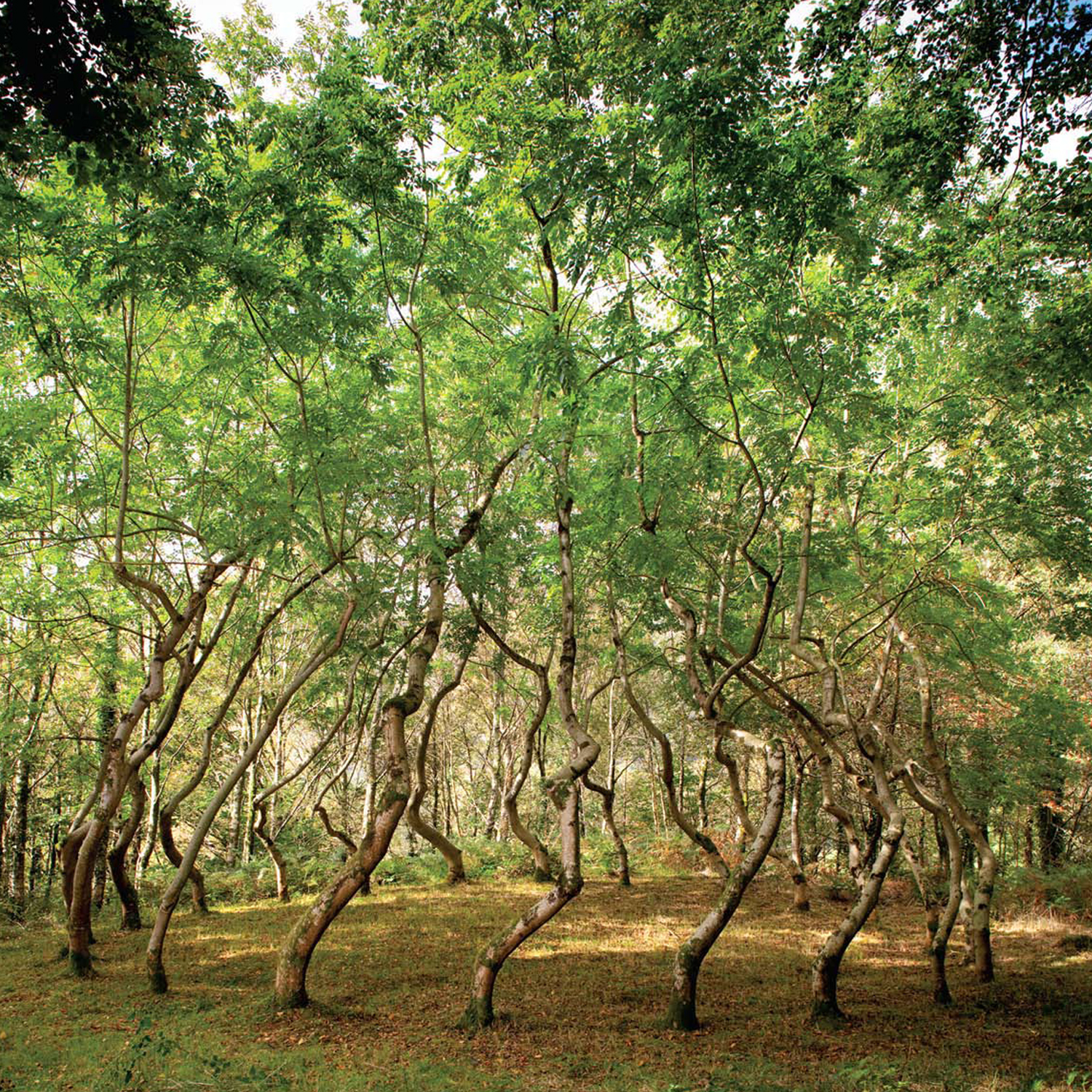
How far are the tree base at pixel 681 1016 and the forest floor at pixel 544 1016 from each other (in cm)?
13

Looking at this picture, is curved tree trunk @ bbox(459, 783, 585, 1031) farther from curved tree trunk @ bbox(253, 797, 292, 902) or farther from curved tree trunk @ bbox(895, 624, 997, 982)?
curved tree trunk @ bbox(253, 797, 292, 902)

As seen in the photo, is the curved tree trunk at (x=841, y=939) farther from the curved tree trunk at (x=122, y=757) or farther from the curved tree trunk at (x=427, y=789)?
the curved tree trunk at (x=122, y=757)

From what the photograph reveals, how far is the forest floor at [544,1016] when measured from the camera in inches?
237

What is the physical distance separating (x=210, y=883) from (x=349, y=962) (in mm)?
7690

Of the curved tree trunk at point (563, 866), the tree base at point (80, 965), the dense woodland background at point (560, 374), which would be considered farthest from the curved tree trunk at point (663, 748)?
the tree base at point (80, 965)

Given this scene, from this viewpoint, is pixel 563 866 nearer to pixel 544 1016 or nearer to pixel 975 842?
pixel 544 1016

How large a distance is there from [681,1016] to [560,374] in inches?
259

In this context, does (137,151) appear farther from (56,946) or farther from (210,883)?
(210,883)

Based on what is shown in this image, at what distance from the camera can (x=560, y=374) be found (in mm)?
5969

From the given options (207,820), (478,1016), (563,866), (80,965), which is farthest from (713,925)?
(80,965)

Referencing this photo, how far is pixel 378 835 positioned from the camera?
286 inches

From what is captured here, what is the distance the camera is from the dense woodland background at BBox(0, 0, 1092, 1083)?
17.0ft

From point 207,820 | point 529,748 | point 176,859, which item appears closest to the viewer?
point 207,820

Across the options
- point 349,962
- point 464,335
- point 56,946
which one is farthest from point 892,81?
point 56,946
